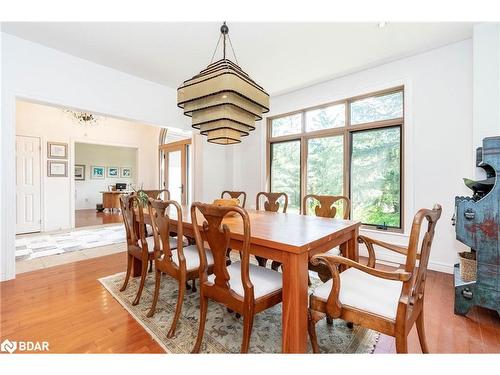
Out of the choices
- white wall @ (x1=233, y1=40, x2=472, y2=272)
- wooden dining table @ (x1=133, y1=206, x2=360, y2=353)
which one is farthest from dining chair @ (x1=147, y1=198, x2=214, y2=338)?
white wall @ (x1=233, y1=40, x2=472, y2=272)

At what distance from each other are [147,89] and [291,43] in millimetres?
2419

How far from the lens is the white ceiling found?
96.3 inches

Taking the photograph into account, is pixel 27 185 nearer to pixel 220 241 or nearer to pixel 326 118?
pixel 220 241

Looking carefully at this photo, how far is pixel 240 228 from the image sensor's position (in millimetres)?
1701

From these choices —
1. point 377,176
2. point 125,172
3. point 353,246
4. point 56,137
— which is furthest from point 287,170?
point 125,172

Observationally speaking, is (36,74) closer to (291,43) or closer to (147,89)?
(147,89)

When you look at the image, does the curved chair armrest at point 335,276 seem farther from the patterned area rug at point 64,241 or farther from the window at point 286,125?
the patterned area rug at point 64,241

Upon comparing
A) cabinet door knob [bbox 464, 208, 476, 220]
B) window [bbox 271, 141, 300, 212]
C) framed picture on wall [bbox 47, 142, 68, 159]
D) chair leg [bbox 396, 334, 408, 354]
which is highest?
framed picture on wall [bbox 47, 142, 68, 159]

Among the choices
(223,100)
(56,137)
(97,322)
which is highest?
(56,137)

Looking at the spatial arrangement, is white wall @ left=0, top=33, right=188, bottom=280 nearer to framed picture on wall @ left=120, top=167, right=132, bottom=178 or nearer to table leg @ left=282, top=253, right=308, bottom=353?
table leg @ left=282, top=253, right=308, bottom=353

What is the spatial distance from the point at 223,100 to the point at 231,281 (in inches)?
49.8

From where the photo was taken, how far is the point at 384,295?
129 centimetres

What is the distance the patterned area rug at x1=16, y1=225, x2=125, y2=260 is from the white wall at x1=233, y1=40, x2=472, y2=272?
4608 mm
